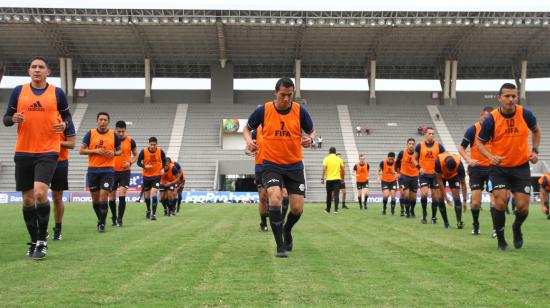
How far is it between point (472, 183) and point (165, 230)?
→ 6.08m

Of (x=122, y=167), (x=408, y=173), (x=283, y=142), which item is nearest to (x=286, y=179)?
(x=283, y=142)

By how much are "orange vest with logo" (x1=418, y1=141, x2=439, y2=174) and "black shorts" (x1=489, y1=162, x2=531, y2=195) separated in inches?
215

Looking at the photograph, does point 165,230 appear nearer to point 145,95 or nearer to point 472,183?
point 472,183

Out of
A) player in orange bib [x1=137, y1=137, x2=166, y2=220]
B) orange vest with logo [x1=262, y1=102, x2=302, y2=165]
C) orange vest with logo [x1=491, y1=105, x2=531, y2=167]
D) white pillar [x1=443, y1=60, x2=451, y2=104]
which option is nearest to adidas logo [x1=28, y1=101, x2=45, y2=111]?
orange vest with logo [x1=262, y1=102, x2=302, y2=165]

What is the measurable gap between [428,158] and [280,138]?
703cm

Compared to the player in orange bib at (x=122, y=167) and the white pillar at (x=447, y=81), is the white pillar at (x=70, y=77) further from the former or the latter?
the player in orange bib at (x=122, y=167)

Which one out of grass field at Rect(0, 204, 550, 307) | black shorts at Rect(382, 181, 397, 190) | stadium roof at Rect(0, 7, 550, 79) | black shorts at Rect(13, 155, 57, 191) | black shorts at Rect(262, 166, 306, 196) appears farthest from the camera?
stadium roof at Rect(0, 7, 550, 79)

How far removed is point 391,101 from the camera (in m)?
50.3

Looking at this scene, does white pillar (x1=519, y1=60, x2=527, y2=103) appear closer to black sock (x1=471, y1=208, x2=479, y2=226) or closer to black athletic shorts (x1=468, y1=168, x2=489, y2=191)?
black athletic shorts (x1=468, y1=168, x2=489, y2=191)

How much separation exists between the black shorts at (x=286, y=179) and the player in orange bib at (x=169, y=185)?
9.94 m

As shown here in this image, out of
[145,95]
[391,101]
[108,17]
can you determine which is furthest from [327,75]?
[108,17]

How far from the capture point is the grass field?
469cm

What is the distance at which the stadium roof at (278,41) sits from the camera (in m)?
41.0

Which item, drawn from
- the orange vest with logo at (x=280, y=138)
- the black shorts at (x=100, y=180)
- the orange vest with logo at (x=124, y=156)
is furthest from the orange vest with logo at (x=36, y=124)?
the orange vest with logo at (x=124, y=156)
